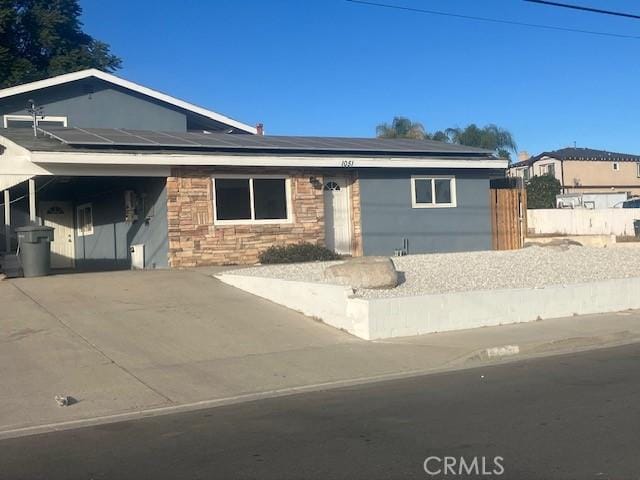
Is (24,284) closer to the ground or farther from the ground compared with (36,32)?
closer to the ground

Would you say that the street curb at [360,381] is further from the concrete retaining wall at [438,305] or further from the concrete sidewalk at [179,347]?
the concrete retaining wall at [438,305]

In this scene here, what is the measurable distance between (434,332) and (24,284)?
844 cm

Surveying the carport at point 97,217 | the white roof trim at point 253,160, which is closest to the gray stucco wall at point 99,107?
the carport at point 97,217

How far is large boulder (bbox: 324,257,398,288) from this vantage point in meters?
14.5

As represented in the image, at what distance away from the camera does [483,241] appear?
915 inches

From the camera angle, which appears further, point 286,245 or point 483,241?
point 483,241

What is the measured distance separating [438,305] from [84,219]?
15.6m

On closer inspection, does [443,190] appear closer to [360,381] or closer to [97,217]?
[97,217]

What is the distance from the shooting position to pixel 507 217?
78.5 ft

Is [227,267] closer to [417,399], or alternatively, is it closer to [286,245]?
[286,245]

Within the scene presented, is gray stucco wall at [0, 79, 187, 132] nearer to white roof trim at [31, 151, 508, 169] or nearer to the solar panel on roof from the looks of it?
A: the solar panel on roof

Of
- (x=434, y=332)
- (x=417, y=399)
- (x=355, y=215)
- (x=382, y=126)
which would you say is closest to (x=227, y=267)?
(x=355, y=215)

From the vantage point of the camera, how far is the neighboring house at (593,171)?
197 feet

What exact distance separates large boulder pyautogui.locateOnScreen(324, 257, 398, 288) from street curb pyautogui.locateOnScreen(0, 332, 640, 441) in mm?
3358
